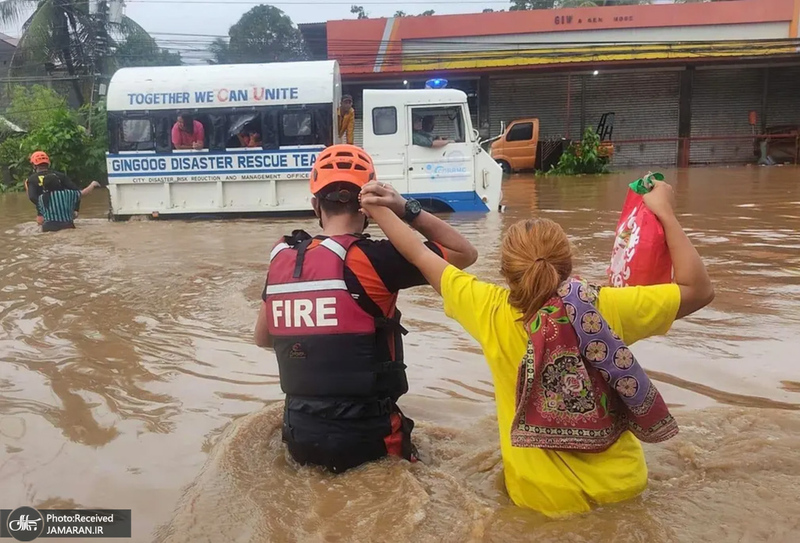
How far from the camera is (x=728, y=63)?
76.9 ft

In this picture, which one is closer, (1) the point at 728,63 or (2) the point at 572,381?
(2) the point at 572,381

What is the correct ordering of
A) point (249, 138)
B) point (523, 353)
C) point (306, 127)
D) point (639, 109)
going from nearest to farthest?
1. point (523, 353)
2. point (306, 127)
3. point (249, 138)
4. point (639, 109)

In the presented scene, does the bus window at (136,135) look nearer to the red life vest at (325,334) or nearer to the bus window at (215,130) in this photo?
the bus window at (215,130)

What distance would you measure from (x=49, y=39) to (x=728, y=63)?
24.4m

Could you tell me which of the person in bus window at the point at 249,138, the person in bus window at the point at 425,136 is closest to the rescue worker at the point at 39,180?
the person in bus window at the point at 249,138

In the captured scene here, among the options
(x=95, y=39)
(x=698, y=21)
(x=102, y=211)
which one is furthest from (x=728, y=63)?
(x=95, y=39)

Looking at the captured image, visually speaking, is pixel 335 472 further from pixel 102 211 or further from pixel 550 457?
pixel 102 211

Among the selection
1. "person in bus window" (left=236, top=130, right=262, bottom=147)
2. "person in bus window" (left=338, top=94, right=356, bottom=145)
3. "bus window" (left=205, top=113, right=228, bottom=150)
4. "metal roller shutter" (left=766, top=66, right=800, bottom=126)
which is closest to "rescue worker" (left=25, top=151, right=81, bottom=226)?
"bus window" (left=205, top=113, right=228, bottom=150)

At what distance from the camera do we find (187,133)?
12.4m

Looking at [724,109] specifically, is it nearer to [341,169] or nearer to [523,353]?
[341,169]

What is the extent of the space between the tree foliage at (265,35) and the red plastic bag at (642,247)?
171ft

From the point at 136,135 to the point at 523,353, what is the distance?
1172 centimetres

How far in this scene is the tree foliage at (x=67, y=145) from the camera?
20406 millimetres

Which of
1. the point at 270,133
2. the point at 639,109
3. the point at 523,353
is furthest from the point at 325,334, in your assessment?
the point at 639,109
